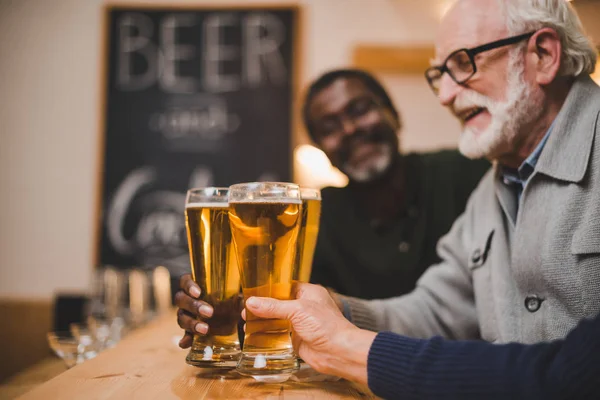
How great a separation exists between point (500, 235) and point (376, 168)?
962mm

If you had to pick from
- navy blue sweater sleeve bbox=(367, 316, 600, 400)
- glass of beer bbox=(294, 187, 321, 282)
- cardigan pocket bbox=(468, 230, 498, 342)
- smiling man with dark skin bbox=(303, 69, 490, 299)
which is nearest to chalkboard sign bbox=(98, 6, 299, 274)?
smiling man with dark skin bbox=(303, 69, 490, 299)

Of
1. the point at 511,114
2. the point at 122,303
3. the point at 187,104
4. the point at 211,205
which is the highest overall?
the point at 187,104

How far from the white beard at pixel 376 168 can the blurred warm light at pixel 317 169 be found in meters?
0.89

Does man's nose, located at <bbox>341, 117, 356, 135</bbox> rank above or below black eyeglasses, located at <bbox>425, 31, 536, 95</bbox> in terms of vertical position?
below

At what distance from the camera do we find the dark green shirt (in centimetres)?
212

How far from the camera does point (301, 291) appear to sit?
0.95 meters

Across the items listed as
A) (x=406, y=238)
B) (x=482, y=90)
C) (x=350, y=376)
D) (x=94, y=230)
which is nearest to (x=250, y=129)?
(x=94, y=230)

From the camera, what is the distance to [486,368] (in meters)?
0.68

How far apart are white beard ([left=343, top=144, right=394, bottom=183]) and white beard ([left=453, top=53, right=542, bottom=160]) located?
0.90m

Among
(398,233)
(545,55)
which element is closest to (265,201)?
(545,55)

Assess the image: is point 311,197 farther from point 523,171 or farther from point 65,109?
point 65,109

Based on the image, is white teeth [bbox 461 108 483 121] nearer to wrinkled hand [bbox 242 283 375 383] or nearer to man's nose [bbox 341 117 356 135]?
wrinkled hand [bbox 242 283 375 383]

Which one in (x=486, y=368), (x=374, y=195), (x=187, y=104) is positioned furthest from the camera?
(x=187, y=104)

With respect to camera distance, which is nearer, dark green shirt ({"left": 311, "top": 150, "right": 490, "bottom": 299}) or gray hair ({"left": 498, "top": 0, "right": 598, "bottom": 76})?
gray hair ({"left": 498, "top": 0, "right": 598, "bottom": 76})
